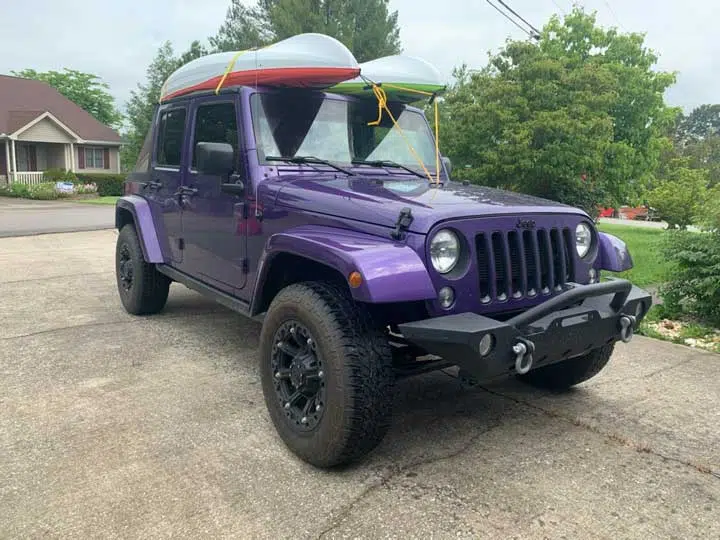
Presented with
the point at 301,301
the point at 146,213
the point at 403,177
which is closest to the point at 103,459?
the point at 301,301

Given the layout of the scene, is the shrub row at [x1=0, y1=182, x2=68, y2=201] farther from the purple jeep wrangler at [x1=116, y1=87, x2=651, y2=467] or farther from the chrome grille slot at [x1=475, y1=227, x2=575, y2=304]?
the chrome grille slot at [x1=475, y1=227, x2=575, y2=304]

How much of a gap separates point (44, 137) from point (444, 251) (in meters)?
33.2

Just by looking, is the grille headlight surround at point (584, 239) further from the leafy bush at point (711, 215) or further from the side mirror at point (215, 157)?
the leafy bush at point (711, 215)

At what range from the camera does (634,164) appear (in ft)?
62.1

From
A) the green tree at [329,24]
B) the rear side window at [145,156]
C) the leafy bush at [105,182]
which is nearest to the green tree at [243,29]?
the green tree at [329,24]

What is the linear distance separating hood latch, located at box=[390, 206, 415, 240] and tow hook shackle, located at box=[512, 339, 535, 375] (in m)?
0.71

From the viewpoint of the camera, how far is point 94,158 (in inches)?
1368

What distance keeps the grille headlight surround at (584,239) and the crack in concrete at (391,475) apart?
1.11 meters

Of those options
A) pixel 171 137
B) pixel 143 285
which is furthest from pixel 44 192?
pixel 171 137

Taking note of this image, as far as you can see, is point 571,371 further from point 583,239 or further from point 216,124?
point 216,124

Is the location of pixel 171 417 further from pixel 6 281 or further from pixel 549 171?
pixel 549 171

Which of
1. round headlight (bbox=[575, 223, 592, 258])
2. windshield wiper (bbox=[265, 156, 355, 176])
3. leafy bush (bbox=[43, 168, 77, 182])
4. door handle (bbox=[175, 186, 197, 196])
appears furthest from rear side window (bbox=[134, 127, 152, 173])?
leafy bush (bbox=[43, 168, 77, 182])

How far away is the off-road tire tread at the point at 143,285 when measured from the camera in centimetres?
535

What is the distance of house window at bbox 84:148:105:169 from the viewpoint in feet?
113
